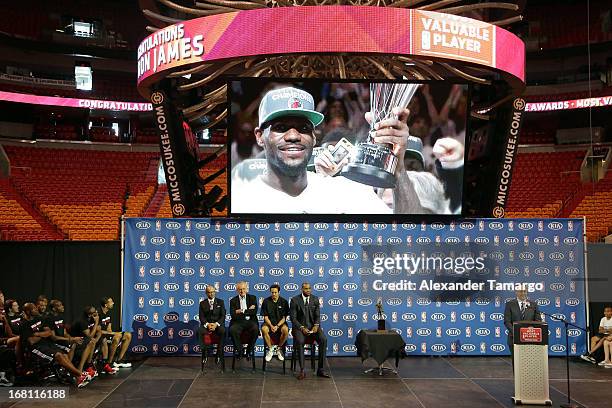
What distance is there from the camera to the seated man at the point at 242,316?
445 inches

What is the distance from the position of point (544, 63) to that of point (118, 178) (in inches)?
710

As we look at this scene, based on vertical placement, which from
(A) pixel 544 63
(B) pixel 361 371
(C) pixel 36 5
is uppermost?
(C) pixel 36 5

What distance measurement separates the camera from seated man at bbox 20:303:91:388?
963 cm

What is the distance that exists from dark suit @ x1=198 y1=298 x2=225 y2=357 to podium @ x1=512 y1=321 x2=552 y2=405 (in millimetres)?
4740

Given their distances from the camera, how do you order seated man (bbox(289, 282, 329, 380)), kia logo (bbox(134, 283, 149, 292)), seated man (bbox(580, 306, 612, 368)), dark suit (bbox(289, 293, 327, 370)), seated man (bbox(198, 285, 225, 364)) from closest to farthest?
seated man (bbox(289, 282, 329, 380)) < dark suit (bbox(289, 293, 327, 370)) < seated man (bbox(198, 285, 225, 364)) < seated man (bbox(580, 306, 612, 368)) < kia logo (bbox(134, 283, 149, 292))

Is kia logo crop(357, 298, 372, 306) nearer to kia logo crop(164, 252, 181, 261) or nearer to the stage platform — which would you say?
the stage platform

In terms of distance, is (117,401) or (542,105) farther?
(542,105)

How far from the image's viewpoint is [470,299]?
12.7 meters

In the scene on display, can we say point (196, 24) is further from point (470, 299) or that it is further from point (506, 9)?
point (470, 299)

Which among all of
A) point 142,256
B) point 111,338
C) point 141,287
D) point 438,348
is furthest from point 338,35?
point 111,338

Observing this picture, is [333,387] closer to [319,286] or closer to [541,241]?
[319,286]

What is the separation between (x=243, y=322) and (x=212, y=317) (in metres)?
0.53

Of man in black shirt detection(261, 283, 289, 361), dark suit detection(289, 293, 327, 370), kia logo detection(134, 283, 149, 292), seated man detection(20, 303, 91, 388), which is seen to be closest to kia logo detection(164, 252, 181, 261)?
kia logo detection(134, 283, 149, 292)

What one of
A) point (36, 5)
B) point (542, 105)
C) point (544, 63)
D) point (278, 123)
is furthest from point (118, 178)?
point (544, 63)
